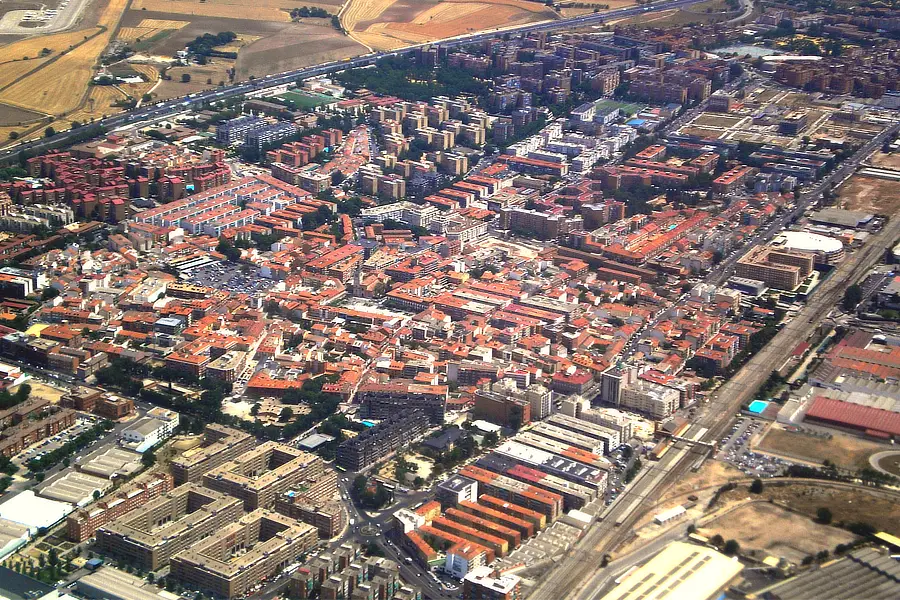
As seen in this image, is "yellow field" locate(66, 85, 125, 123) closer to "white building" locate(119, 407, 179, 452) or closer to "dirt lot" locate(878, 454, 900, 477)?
"white building" locate(119, 407, 179, 452)

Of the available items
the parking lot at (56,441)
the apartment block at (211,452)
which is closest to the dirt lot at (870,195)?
the apartment block at (211,452)

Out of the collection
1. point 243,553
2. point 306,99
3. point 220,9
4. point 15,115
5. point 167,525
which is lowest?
point 243,553

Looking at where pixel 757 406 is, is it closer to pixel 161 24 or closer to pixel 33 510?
pixel 33 510

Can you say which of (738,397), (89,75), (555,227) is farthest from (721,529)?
(89,75)

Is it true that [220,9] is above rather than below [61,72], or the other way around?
above

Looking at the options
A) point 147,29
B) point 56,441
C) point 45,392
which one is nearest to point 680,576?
point 56,441

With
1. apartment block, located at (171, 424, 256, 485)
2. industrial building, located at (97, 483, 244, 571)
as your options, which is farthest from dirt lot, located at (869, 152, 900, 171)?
industrial building, located at (97, 483, 244, 571)
